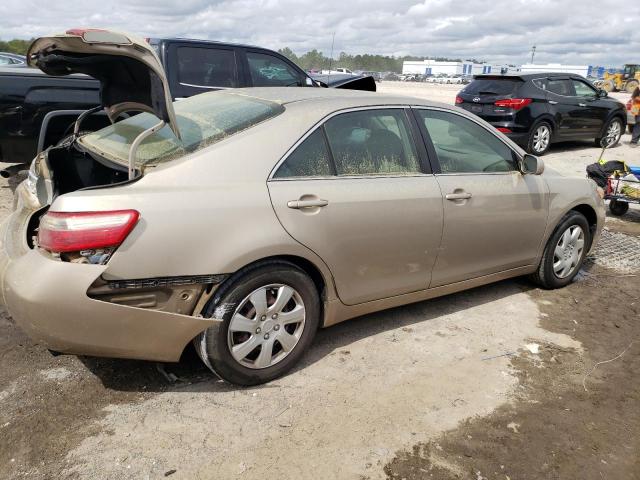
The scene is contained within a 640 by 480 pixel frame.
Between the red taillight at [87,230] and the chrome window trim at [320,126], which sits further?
the chrome window trim at [320,126]

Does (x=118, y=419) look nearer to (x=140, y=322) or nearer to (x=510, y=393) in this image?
(x=140, y=322)

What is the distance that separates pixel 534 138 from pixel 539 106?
620mm

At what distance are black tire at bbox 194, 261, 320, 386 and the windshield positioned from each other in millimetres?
751

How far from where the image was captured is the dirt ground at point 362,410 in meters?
2.54

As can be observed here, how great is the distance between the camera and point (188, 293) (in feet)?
8.92

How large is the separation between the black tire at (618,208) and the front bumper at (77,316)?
259 inches

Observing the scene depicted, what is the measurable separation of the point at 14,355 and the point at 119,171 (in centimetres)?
135

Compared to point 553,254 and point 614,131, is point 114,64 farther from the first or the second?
point 614,131

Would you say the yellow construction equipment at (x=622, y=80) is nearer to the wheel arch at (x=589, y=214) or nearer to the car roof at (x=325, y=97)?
the wheel arch at (x=589, y=214)

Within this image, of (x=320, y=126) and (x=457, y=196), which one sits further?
(x=457, y=196)

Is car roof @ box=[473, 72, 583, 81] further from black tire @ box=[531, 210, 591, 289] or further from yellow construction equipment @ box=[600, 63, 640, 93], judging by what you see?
yellow construction equipment @ box=[600, 63, 640, 93]

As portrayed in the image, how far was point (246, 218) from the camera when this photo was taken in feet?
9.21

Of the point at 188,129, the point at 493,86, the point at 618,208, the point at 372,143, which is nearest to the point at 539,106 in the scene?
the point at 493,86

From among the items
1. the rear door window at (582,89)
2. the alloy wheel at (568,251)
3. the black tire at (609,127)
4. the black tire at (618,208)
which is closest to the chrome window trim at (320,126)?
the alloy wheel at (568,251)
